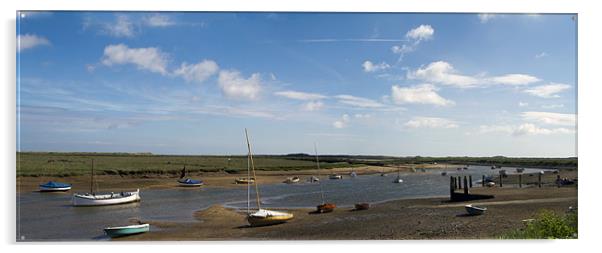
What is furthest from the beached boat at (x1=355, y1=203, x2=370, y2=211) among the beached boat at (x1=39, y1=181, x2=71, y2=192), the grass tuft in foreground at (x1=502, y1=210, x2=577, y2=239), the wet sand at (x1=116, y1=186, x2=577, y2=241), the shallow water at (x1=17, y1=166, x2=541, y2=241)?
the beached boat at (x1=39, y1=181, x2=71, y2=192)

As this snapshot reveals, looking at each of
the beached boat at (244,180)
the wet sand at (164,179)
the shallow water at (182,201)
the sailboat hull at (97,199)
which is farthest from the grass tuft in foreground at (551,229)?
the sailboat hull at (97,199)

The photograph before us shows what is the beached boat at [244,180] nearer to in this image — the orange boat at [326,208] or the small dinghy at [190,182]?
the small dinghy at [190,182]

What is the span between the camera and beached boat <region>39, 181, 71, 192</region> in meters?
8.17

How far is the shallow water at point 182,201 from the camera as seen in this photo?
722 cm

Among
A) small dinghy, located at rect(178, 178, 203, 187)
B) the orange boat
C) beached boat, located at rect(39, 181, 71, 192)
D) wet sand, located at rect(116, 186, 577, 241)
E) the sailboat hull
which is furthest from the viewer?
small dinghy, located at rect(178, 178, 203, 187)

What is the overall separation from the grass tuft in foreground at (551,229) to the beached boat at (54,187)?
665 cm

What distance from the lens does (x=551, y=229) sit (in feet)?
22.3

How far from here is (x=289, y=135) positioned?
772 centimetres

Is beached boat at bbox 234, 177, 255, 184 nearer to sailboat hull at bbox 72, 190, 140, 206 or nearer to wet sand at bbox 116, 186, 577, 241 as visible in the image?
wet sand at bbox 116, 186, 577, 241

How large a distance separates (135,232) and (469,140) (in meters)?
4.82

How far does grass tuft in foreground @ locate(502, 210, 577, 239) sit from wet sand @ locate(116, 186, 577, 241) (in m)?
0.20

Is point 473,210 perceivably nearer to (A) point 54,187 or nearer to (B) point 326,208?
(B) point 326,208
